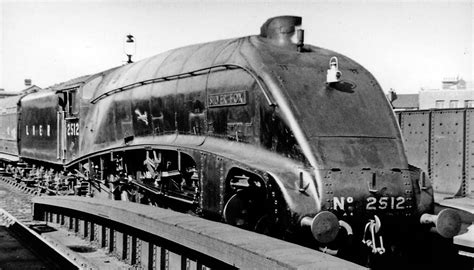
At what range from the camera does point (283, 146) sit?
5879mm

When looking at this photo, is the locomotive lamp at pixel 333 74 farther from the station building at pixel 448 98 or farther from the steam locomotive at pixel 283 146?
the station building at pixel 448 98

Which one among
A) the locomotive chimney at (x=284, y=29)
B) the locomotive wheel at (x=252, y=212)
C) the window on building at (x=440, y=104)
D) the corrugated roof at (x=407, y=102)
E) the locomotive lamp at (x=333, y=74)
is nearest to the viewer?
the locomotive wheel at (x=252, y=212)

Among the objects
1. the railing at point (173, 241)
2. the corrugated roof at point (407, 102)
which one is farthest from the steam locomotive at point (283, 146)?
the corrugated roof at point (407, 102)

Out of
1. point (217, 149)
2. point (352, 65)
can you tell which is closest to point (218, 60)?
point (217, 149)

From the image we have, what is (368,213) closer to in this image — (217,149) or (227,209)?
(227,209)

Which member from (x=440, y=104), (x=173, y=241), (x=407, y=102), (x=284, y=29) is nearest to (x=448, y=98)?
(x=440, y=104)

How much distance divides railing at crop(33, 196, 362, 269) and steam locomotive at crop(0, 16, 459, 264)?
0.55 meters

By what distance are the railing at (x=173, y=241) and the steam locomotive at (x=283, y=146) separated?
0.55 meters

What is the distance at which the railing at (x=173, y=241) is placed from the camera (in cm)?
423

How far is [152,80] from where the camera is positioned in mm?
8742

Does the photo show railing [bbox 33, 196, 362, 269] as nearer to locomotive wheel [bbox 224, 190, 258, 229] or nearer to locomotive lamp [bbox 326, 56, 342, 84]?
locomotive wheel [bbox 224, 190, 258, 229]

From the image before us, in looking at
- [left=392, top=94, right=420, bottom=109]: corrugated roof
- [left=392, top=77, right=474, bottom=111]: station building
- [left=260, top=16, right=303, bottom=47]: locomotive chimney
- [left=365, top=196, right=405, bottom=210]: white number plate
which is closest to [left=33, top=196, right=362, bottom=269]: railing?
[left=365, top=196, right=405, bottom=210]: white number plate

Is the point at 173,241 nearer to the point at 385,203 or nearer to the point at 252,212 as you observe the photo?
the point at 252,212

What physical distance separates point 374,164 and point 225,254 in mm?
2113
